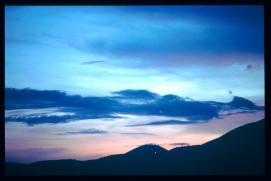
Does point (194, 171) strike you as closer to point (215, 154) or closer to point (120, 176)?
point (215, 154)

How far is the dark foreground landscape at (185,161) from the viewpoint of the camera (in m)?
4.28

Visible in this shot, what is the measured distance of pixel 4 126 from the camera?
4137mm

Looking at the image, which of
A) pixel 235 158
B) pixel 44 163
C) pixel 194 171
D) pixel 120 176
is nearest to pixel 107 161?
pixel 120 176

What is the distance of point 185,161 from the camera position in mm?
4625

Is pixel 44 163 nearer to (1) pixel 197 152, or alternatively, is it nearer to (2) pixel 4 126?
(2) pixel 4 126

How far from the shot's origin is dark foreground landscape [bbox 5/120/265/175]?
4.28 metres

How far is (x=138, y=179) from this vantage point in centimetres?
431

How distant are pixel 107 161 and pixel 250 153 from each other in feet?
5.40

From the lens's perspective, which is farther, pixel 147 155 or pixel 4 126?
pixel 147 155

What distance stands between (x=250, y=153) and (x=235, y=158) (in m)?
0.21
